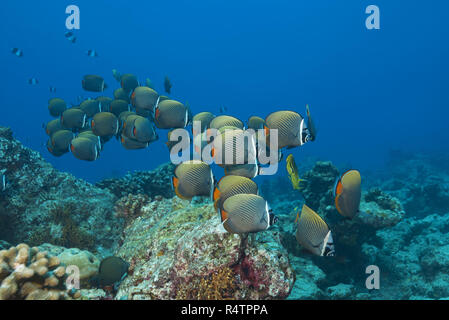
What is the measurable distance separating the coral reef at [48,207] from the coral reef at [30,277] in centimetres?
282

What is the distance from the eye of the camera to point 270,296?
2.98 m

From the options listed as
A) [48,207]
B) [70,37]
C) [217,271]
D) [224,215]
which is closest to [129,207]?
[48,207]

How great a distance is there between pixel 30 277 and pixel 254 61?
424 ft

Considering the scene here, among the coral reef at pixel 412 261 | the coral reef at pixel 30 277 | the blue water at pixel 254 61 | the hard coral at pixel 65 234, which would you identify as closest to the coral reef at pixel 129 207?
the hard coral at pixel 65 234

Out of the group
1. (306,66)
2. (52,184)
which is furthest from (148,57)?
(52,184)

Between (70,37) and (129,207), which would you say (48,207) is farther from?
(70,37)

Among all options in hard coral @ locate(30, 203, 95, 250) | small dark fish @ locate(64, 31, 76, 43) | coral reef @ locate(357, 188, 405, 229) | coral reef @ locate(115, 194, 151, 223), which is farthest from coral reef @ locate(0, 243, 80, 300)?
small dark fish @ locate(64, 31, 76, 43)

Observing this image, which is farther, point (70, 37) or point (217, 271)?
point (70, 37)

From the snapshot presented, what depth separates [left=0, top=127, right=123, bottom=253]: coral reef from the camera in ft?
19.0

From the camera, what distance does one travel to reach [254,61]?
403 feet

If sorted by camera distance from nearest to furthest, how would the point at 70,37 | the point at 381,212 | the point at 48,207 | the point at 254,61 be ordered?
the point at 48,207 → the point at 381,212 → the point at 70,37 → the point at 254,61

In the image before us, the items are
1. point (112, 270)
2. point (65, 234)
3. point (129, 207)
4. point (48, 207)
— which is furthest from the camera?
point (129, 207)

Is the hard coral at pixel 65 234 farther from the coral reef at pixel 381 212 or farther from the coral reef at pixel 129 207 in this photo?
the coral reef at pixel 381 212

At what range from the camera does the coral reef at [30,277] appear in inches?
110
